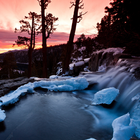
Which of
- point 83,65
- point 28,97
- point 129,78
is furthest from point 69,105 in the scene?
point 83,65

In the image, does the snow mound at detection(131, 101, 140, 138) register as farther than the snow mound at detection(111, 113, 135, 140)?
Yes

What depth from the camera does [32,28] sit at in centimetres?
1496

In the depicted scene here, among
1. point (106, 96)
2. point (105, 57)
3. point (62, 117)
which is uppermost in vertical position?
point (105, 57)

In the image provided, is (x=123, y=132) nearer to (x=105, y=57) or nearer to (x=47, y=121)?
(x=47, y=121)

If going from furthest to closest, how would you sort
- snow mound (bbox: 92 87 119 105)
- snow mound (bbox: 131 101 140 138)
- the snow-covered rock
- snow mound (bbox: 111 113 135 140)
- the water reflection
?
the snow-covered rock
snow mound (bbox: 92 87 119 105)
the water reflection
snow mound (bbox: 131 101 140 138)
snow mound (bbox: 111 113 135 140)

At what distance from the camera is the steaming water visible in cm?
250

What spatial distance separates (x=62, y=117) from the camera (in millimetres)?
3207

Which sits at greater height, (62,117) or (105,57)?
(105,57)

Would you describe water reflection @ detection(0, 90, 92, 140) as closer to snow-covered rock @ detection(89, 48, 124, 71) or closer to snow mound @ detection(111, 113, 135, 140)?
snow mound @ detection(111, 113, 135, 140)

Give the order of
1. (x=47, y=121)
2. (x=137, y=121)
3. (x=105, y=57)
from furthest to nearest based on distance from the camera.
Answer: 1. (x=105, y=57)
2. (x=47, y=121)
3. (x=137, y=121)

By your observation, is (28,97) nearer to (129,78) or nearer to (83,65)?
(129,78)

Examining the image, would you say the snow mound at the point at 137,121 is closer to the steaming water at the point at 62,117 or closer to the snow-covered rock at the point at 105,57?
the steaming water at the point at 62,117

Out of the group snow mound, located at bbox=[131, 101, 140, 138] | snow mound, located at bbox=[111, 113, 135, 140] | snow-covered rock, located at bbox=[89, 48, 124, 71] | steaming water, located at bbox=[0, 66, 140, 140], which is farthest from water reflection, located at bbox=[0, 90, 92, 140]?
snow-covered rock, located at bbox=[89, 48, 124, 71]

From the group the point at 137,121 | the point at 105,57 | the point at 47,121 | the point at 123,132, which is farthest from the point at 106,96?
the point at 105,57
